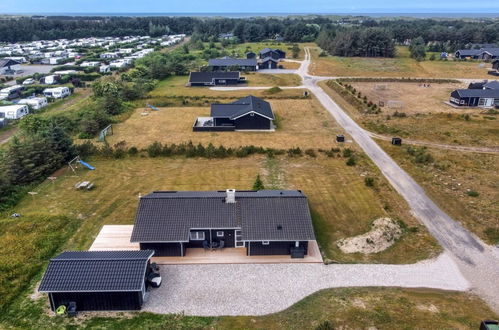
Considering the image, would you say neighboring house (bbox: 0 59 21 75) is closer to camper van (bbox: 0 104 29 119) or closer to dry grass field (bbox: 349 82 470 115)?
camper van (bbox: 0 104 29 119)

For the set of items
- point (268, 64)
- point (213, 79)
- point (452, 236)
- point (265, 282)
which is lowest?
point (265, 282)

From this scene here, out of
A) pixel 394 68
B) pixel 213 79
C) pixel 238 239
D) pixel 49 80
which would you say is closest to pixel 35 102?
pixel 49 80

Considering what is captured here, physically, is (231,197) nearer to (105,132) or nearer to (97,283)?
(97,283)

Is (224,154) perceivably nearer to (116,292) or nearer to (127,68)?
(116,292)

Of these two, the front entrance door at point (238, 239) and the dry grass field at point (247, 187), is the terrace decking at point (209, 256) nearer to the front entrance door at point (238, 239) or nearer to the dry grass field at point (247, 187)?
the front entrance door at point (238, 239)

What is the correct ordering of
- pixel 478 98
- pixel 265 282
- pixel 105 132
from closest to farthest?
pixel 265 282, pixel 105 132, pixel 478 98
